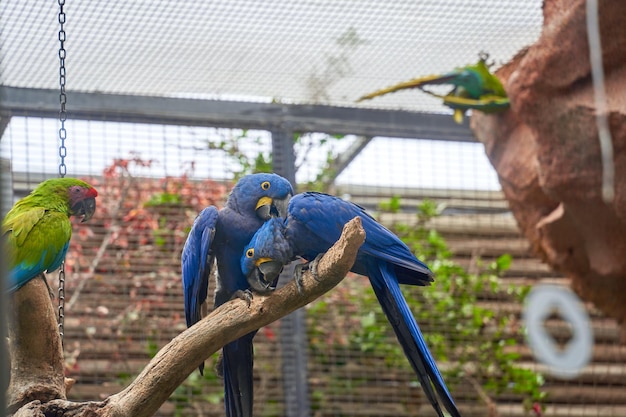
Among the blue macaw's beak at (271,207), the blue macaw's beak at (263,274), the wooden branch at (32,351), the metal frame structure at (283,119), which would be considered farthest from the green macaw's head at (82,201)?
the metal frame structure at (283,119)

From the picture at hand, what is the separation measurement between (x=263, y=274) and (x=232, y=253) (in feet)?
0.73

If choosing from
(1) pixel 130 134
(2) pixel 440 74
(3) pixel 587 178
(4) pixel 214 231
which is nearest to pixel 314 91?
(2) pixel 440 74

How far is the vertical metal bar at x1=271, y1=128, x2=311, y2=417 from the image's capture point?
3799 mm

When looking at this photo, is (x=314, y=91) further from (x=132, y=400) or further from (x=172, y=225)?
(x=132, y=400)

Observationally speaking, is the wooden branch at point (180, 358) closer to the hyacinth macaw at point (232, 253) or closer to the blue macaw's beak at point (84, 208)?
the hyacinth macaw at point (232, 253)

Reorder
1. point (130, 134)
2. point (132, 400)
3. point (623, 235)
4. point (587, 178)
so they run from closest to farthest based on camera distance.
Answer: point (132, 400) → point (587, 178) → point (623, 235) → point (130, 134)

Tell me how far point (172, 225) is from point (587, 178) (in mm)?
1907

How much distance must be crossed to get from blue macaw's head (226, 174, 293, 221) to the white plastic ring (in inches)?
97.9

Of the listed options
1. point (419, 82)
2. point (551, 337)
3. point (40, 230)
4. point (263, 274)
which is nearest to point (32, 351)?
point (40, 230)

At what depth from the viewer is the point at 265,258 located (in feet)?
6.16

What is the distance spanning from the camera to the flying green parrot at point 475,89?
368 centimetres

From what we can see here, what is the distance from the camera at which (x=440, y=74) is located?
3850 mm

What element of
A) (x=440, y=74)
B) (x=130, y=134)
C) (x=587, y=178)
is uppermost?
(x=440, y=74)

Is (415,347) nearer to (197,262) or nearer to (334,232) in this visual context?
(334,232)
